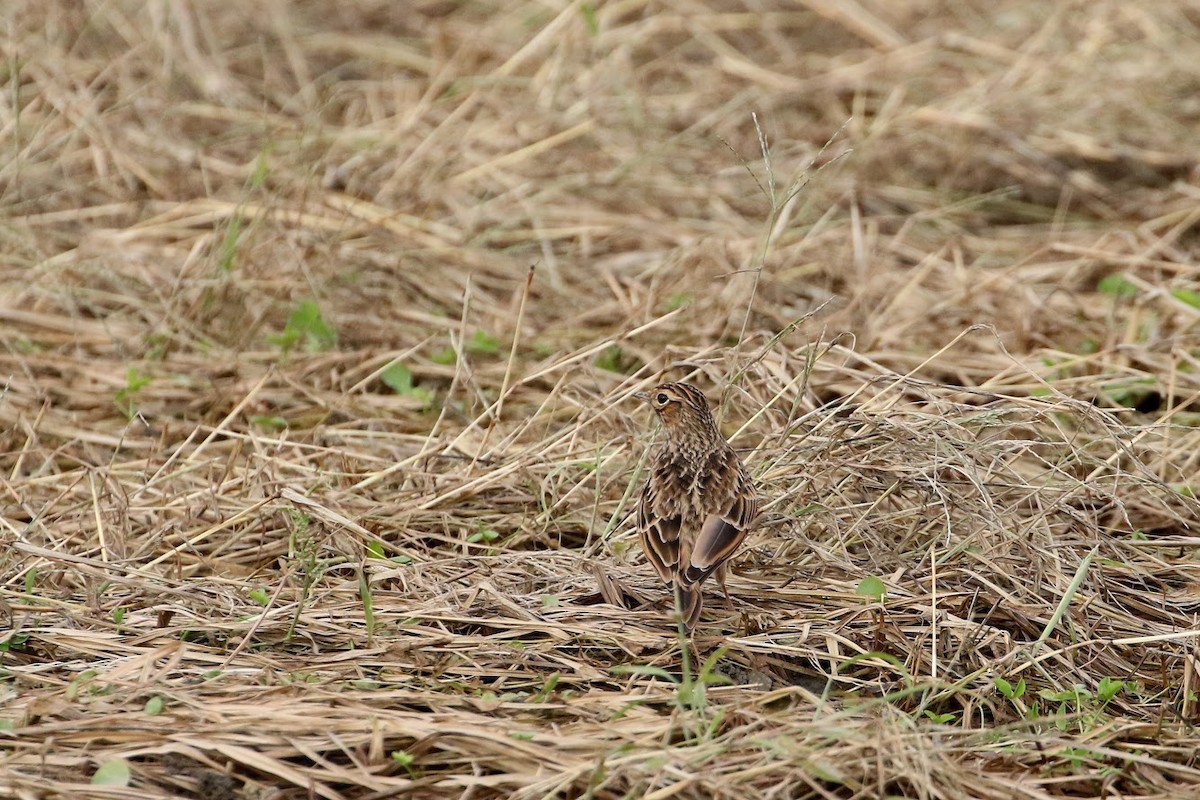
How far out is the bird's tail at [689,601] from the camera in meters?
4.05

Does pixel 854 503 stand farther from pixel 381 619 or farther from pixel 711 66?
pixel 711 66

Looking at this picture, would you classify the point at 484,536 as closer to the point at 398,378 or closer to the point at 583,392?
the point at 583,392

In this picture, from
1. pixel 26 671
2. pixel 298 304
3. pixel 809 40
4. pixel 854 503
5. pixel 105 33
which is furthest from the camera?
pixel 809 40

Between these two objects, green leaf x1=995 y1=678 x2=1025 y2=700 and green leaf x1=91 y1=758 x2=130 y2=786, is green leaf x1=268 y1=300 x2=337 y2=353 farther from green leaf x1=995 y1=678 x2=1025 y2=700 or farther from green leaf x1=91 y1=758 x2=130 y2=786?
green leaf x1=995 y1=678 x2=1025 y2=700

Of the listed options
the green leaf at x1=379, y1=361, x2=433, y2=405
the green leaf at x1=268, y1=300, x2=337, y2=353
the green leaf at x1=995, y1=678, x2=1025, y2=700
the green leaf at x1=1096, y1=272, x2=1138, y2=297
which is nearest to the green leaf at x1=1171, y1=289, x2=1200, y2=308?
the green leaf at x1=1096, y1=272, x2=1138, y2=297

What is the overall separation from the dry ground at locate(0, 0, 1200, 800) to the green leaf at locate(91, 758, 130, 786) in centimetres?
2

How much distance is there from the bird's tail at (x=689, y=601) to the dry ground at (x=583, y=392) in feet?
0.36

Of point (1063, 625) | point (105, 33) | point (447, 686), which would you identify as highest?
point (105, 33)

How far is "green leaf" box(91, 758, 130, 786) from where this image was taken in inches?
131

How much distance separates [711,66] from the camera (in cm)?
951

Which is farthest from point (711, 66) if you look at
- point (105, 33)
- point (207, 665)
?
point (207, 665)

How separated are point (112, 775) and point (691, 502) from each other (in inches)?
67.8

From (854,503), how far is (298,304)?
9.26 ft

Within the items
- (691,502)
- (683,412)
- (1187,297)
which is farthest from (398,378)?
(1187,297)
